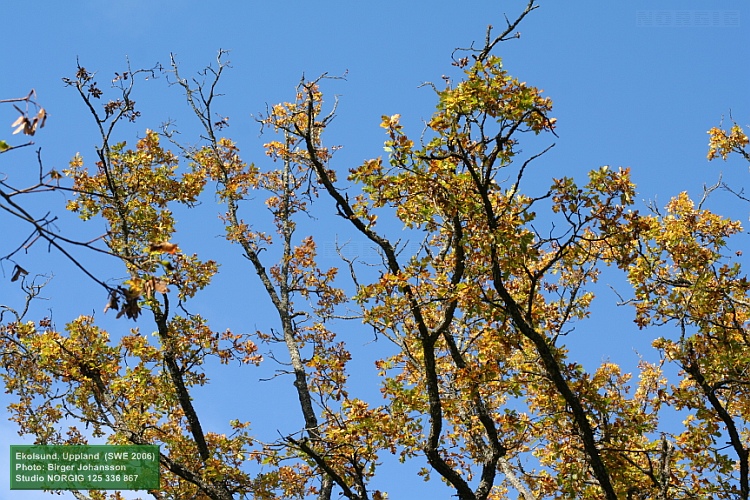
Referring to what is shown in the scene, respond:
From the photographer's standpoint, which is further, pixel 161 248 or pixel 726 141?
pixel 726 141

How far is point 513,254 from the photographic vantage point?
886 cm

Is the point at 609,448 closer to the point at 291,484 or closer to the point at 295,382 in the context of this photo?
the point at 291,484

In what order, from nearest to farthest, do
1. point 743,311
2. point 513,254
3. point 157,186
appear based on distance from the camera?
point 513,254 < point 743,311 < point 157,186

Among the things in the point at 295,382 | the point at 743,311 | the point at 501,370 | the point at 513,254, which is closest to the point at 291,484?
the point at 295,382

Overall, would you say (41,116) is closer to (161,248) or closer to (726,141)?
(161,248)

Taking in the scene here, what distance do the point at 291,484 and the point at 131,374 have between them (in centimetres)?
343

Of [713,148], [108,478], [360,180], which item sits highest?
[713,148]
